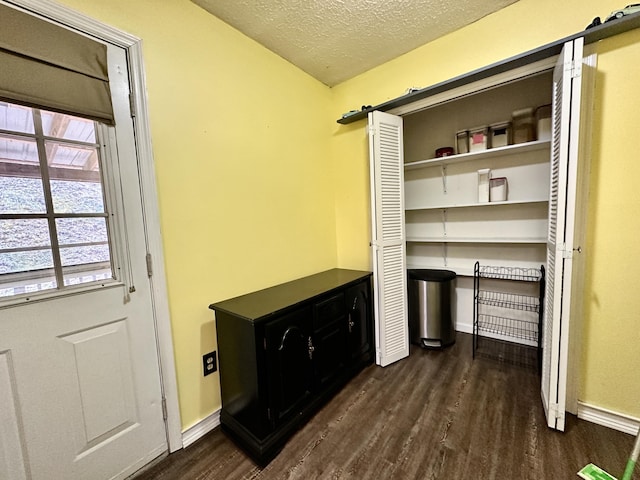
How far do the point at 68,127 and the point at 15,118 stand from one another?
16cm

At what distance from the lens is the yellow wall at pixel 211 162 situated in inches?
58.3

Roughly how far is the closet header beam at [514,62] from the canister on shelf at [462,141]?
0.68m

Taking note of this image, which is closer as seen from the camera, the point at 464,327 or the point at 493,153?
the point at 493,153

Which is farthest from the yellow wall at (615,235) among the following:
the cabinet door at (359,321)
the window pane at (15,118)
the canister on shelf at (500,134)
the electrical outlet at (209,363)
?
the window pane at (15,118)

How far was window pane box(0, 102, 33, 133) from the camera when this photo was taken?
3.40 ft

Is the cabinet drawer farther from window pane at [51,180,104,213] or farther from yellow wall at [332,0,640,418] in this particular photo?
yellow wall at [332,0,640,418]

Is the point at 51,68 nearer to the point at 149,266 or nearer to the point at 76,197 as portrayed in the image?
the point at 76,197

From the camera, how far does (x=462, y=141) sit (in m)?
2.54

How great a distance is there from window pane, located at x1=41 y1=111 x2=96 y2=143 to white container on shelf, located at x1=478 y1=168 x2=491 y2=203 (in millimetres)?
2801

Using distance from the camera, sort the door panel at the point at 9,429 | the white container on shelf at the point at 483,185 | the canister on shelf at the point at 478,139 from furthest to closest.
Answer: the white container on shelf at the point at 483,185 < the canister on shelf at the point at 478,139 < the door panel at the point at 9,429

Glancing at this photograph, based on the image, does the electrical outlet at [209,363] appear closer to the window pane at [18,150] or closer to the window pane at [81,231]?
the window pane at [81,231]

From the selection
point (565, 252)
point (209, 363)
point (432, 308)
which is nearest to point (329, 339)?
point (209, 363)

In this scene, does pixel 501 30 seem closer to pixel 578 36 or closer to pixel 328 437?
pixel 578 36

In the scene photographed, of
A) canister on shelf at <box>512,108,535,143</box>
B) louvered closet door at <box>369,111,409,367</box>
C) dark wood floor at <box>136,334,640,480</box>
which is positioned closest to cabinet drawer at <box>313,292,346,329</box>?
louvered closet door at <box>369,111,409,367</box>
